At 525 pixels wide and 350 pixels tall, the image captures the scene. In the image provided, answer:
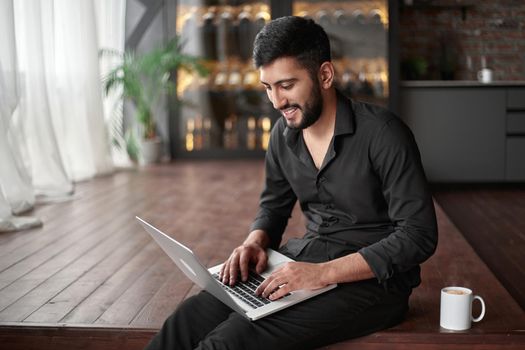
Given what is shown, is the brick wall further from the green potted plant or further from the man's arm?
the man's arm

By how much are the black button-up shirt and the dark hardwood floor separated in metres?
1.13

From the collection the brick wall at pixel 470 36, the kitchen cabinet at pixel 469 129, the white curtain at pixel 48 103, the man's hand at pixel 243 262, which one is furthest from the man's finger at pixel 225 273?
the brick wall at pixel 470 36

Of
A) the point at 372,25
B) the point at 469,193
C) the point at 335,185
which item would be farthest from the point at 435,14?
the point at 335,185

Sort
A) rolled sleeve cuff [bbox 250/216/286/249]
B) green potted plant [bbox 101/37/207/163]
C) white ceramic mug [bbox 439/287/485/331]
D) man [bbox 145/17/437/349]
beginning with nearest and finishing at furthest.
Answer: man [bbox 145/17/437/349]
white ceramic mug [bbox 439/287/485/331]
rolled sleeve cuff [bbox 250/216/286/249]
green potted plant [bbox 101/37/207/163]

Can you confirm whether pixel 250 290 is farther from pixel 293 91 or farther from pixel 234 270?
pixel 293 91

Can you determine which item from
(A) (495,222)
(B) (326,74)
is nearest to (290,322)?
(B) (326,74)

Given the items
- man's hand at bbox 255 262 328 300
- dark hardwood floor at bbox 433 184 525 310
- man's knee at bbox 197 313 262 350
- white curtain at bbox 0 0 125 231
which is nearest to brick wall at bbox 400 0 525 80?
dark hardwood floor at bbox 433 184 525 310

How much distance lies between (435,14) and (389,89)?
0.96m

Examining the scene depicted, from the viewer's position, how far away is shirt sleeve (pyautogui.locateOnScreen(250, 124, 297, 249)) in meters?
2.34

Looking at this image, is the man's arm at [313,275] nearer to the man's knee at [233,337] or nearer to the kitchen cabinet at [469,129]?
the man's knee at [233,337]

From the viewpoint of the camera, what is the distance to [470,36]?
6.80 m

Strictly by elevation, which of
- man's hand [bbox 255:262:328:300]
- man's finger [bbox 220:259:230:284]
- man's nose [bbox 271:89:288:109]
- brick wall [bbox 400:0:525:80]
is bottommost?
man's finger [bbox 220:259:230:284]

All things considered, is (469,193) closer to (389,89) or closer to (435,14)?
(389,89)

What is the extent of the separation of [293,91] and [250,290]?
56 cm
